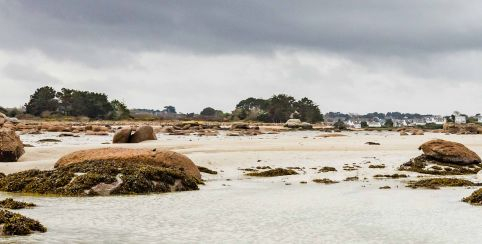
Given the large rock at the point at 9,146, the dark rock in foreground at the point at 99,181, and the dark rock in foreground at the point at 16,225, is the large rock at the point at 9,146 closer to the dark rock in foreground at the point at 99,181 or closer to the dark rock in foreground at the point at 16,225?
the dark rock in foreground at the point at 99,181

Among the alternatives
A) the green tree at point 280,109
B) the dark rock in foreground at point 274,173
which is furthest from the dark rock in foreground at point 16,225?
the green tree at point 280,109

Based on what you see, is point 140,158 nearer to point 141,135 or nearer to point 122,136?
→ point 122,136

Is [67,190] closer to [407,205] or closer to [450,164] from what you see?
[407,205]

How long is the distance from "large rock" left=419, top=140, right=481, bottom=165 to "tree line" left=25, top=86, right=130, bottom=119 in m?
147

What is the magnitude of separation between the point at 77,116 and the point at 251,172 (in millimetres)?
147622

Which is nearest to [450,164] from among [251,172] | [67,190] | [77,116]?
[251,172]

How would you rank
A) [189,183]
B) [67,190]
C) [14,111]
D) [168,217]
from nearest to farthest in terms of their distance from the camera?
[168,217]
[67,190]
[189,183]
[14,111]

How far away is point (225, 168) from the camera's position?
30266mm

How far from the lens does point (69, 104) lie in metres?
170

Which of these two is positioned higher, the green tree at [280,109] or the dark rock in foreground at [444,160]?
the green tree at [280,109]

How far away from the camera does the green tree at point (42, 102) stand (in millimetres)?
165175

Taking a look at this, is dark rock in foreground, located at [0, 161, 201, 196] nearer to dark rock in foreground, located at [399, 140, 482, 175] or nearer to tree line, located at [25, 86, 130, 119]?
dark rock in foreground, located at [399, 140, 482, 175]

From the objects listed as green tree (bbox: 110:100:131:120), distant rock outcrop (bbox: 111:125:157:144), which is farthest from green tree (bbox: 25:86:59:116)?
distant rock outcrop (bbox: 111:125:157:144)

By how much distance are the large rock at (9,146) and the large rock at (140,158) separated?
585 cm
